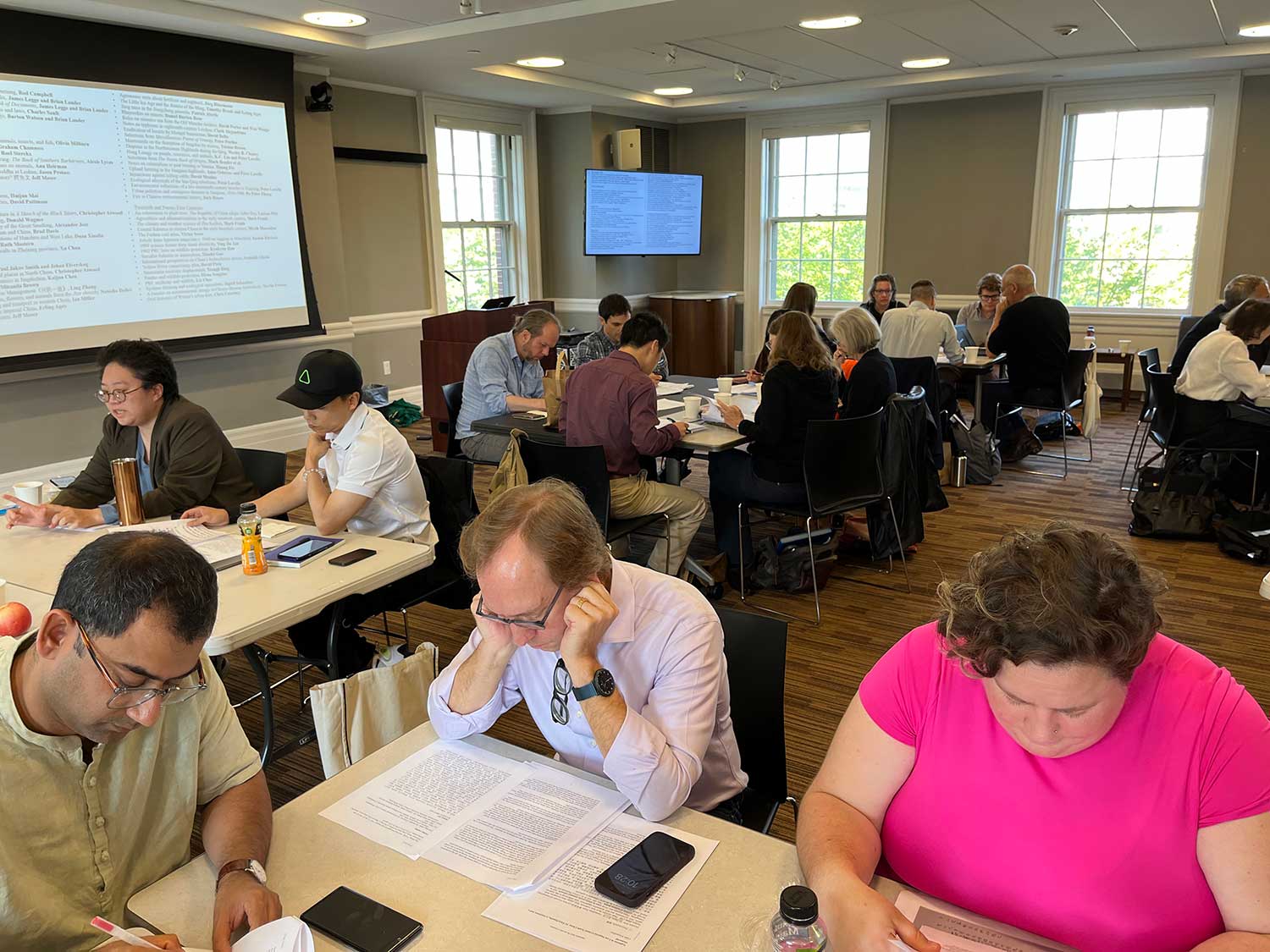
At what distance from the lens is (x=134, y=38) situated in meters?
5.45

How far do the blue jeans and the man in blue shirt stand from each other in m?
1.08

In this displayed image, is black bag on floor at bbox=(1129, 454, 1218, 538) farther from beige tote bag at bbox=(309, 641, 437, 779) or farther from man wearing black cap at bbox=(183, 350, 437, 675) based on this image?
beige tote bag at bbox=(309, 641, 437, 779)

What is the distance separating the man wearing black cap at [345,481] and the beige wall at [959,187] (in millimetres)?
7305

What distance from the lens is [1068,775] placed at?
119 centimetres

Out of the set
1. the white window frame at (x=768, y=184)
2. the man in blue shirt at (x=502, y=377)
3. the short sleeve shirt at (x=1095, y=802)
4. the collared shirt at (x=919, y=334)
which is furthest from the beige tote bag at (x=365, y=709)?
the white window frame at (x=768, y=184)

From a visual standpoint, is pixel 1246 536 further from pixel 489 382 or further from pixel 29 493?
pixel 29 493

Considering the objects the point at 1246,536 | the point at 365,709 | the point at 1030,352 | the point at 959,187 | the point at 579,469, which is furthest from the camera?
the point at 959,187

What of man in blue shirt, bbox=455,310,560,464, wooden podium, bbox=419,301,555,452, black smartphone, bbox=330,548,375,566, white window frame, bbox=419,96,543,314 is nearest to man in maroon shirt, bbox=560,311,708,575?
man in blue shirt, bbox=455,310,560,464

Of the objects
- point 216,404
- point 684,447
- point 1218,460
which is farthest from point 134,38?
point 1218,460

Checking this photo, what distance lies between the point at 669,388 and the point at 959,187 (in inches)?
200

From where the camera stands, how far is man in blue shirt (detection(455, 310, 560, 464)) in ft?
15.8

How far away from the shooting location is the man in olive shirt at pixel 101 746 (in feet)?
3.93

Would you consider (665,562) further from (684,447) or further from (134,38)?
(134,38)

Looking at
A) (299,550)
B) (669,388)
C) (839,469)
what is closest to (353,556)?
(299,550)
